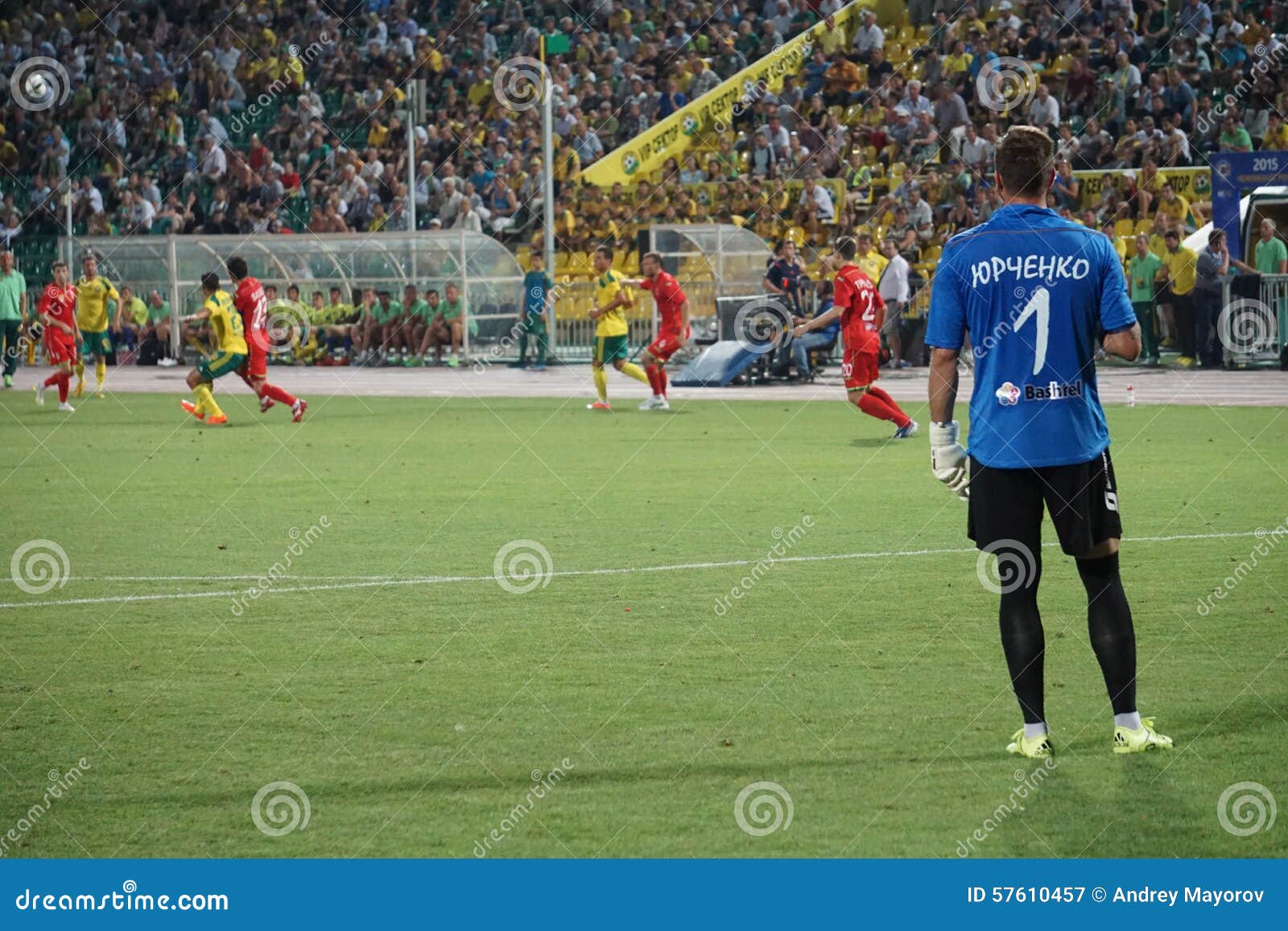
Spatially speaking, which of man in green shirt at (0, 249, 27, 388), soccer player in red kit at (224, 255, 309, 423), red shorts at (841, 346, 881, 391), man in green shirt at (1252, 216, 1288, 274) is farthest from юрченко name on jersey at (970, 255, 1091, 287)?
man in green shirt at (0, 249, 27, 388)

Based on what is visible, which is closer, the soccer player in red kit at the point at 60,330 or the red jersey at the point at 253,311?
the red jersey at the point at 253,311

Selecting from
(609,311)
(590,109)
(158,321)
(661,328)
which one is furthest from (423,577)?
(590,109)

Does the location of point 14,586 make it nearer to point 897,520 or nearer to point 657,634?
point 657,634

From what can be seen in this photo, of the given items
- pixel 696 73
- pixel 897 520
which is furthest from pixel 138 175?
pixel 897 520

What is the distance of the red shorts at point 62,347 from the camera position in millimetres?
25438

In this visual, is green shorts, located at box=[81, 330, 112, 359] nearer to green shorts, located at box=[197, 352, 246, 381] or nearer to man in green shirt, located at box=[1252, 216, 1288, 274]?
green shorts, located at box=[197, 352, 246, 381]

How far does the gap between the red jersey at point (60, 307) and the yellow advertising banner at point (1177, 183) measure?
1562cm

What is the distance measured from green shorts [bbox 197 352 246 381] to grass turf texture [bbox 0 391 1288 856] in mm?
7092

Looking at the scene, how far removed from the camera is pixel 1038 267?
611cm

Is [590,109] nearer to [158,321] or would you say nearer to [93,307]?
[158,321]

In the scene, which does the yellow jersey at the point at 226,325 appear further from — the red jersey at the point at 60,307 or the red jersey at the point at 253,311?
the red jersey at the point at 60,307

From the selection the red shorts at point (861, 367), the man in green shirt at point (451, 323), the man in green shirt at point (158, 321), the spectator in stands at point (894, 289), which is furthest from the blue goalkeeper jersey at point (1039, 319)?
the man in green shirt at point (158, 321)

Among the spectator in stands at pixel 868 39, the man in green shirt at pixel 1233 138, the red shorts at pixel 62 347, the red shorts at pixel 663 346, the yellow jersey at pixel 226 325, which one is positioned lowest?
the red shorts at pixel 62 347

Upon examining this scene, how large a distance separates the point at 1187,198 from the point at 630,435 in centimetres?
1383
